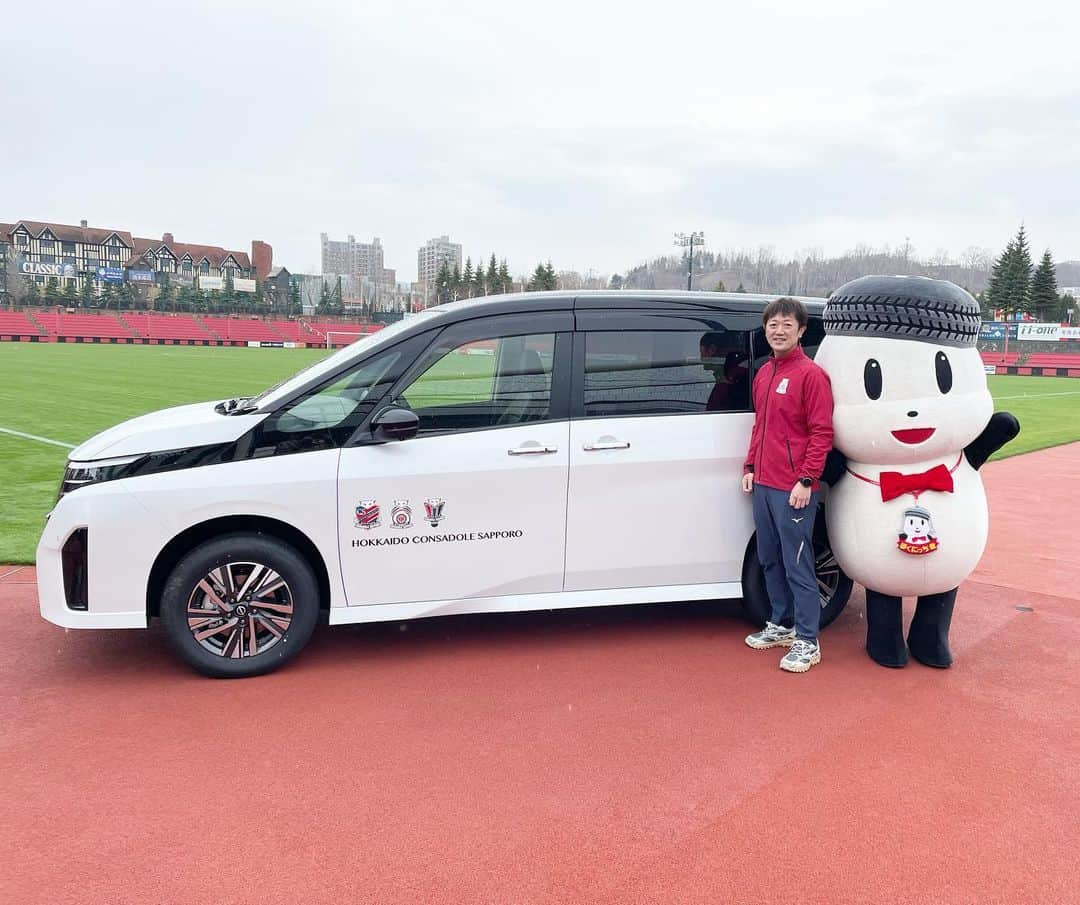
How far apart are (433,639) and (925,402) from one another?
3009mm

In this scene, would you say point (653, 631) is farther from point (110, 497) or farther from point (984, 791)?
point (110, 497)

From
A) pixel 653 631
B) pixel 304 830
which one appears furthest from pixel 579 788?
pixel 653 631

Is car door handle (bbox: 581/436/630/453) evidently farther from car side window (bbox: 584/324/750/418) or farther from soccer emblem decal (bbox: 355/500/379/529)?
soccer emblem decal (bbox: 355/500/379/529)

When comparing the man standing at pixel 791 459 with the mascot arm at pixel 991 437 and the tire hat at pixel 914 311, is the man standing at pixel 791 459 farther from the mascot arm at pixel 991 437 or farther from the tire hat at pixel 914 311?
the mascot arm at pixel 991 437

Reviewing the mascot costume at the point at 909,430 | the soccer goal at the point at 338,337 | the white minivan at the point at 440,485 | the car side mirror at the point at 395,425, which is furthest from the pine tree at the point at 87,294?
the mascot costume at the point at 909,430

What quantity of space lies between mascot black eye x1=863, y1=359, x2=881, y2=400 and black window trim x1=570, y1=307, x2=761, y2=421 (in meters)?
0.78

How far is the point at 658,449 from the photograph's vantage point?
4.89 m

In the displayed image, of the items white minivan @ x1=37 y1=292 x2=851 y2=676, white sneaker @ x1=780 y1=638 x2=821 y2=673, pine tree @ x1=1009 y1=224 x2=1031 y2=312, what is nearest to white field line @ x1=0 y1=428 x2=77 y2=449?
white minivan @ x1=37 y1=292 x2=851 y2=676

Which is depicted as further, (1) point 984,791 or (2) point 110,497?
(2) point 110,497

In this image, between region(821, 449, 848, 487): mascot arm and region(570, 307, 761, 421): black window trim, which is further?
region(570, 307, 761, 421): black window trim

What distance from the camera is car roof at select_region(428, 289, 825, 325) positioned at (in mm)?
4863

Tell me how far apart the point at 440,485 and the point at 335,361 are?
0.89 meters

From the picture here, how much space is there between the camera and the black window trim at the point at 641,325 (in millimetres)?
4879

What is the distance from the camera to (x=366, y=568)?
4574 millimetres
